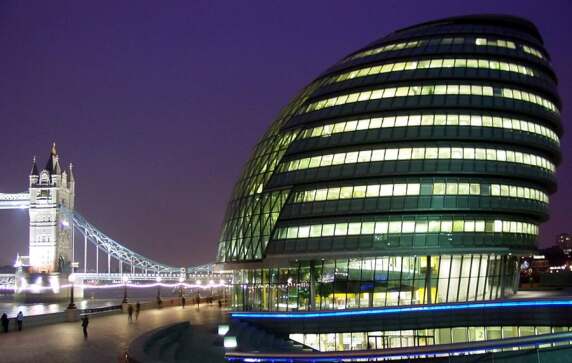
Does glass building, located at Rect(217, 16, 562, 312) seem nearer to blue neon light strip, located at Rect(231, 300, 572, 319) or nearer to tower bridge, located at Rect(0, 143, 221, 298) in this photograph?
blue neon light strip, located at Rect(231, 300, 572, 319)

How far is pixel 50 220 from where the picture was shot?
176 metres

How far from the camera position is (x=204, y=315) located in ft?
218

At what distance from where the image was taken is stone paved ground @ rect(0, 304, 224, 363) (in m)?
34.6

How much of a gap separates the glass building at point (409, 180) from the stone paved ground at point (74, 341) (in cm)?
1217

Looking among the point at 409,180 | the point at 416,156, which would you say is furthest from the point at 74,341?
the point at 416,156

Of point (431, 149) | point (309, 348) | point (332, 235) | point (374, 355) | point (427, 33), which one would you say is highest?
point (427, 33)

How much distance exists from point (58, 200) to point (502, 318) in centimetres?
14117

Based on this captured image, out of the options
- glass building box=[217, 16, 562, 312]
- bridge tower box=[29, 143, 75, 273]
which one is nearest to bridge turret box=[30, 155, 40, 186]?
bridge tower box=[29, 143, 75, 273]

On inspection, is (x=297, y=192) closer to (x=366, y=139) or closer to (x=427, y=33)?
(x=366, y=139)

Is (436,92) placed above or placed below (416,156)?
above

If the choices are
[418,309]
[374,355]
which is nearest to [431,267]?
[418,309]

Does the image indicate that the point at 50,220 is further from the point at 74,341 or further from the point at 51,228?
the point at 74,341

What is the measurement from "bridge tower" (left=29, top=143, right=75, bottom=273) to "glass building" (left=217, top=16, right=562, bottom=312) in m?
109

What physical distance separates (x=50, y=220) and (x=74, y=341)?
140686 millimetres
